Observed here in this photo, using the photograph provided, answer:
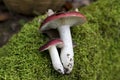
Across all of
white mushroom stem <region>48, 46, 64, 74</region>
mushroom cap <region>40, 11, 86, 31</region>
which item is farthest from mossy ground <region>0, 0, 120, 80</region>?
mushroom cap <region>40, 11, 86, 31</region>

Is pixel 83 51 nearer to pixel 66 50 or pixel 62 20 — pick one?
pixel 66 50

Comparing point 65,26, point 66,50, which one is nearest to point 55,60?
point 66,50

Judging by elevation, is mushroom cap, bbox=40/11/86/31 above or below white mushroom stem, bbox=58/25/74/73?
above

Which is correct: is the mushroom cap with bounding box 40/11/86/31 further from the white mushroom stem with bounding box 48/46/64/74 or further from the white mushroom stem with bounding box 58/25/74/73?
the white mushroom stem with bounding box 48/46/64/74

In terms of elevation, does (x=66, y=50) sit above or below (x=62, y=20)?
below

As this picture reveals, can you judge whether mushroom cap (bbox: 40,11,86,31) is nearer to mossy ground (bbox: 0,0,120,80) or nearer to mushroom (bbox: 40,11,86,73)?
mushroom (bbox: 40,11,86,73)

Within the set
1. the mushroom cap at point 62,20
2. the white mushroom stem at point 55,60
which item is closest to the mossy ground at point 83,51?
the white mushroom stem at point 55,60

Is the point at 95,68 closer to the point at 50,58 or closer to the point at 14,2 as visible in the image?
the point at 50,58
